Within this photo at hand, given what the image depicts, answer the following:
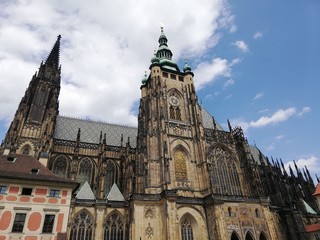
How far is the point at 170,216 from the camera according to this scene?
2544 cm

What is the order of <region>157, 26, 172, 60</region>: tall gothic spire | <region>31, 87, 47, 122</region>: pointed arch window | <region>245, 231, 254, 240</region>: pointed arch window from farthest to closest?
<region>157, 26, 172, 60</region>: tall gothic spire, <region>31, 87, 47, 122</region>: pointed arch window, <region>245, 231, 254, 240</region>: pointed arch window

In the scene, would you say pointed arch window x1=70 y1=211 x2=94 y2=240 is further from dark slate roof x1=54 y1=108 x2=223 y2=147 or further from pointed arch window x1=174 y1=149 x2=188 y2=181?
dark slate roof x1=54 y1=108 x2=223 y2=147

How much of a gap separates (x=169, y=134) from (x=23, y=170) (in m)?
17.9

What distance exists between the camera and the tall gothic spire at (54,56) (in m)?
46.6

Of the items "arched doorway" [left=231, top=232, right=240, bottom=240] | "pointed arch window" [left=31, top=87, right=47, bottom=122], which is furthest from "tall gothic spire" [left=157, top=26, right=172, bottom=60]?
"arched doorway" [left=231, top=232, right=240, bottom=240]

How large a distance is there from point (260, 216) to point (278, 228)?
579 centimetres

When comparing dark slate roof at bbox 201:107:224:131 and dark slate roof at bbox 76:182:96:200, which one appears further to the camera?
dark slate roof at bbox 201:107:224:131

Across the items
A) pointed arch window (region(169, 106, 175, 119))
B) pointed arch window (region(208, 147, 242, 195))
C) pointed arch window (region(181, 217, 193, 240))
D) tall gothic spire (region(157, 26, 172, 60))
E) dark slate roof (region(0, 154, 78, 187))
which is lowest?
pointed arch window (region(181, 217, 193, 240))

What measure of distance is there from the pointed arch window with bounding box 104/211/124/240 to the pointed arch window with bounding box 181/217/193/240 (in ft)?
21.8

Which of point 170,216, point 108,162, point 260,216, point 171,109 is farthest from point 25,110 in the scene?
point 260,216

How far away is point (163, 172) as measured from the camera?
28.7 meters

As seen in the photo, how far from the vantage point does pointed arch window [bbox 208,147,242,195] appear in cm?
3259

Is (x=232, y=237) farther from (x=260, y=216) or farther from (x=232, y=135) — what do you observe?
(x=232, y=135)

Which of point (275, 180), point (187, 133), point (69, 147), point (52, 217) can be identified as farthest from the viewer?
point (275, 180)
